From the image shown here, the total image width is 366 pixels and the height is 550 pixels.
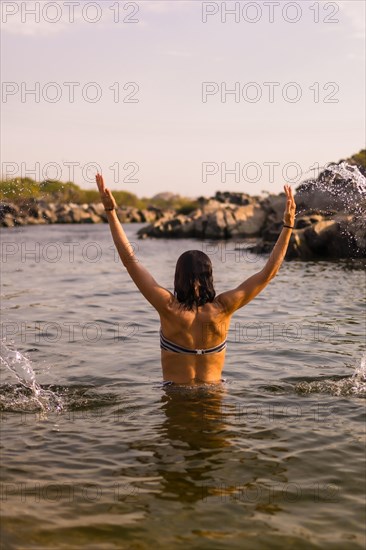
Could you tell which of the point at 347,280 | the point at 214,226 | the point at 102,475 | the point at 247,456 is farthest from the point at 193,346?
the point at 214,226

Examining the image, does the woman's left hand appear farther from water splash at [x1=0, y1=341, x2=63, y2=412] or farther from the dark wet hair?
water splash at [x1=0, y1=341, x2=63, y2=412]

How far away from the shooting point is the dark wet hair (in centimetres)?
658

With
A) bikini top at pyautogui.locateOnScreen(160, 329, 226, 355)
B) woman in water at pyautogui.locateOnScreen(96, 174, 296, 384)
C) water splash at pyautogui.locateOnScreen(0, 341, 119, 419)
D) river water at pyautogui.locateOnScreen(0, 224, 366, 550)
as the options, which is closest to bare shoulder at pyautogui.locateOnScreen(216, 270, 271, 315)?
woman in water at pyautogui.locateOnScreen(96, 174, 296, 384)

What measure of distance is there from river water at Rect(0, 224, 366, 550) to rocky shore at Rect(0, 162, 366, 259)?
9.58 feet

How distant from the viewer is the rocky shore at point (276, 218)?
21469 millimetres

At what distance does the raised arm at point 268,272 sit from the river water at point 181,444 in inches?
46.2

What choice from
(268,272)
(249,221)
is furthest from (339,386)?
(249,221)

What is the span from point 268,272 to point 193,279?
697 millimetres

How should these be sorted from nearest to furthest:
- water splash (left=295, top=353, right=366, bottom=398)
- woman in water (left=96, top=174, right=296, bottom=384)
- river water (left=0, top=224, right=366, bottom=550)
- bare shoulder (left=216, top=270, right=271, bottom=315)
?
1. river water (left=0, top=224, right=366, bottom=550)
2. woman in water (left=96, top=174, right=296, bottom=384)
3. bare shoulder (left=216, top=270, right=271, bottom=315)
4. water splash (left=295, top=353, right=366, bottom=398)

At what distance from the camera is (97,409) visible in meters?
7.79

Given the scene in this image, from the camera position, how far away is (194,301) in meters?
6.74

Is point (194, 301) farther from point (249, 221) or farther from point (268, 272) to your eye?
point (249, 221)

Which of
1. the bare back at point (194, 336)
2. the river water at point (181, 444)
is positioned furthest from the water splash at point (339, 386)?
the bare back at point (194, 336)

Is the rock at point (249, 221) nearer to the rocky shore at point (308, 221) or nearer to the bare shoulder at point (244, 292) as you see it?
the rocky shore at point (308, 221)
